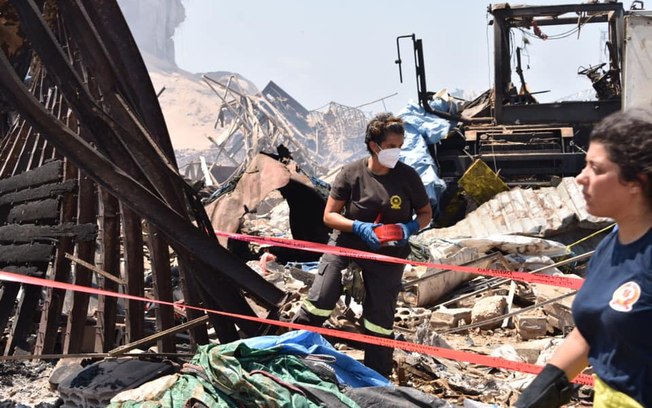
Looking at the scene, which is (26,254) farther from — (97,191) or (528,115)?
(528,115)

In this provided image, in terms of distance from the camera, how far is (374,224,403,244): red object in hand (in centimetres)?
429

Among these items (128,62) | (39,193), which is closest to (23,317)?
(39,193)

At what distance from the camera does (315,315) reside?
14.4ft

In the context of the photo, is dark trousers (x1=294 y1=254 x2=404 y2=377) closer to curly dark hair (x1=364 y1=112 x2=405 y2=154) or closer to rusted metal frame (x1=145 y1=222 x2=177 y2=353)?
curly dark hair (x1=364 y1=112 x2=405 y2=154)

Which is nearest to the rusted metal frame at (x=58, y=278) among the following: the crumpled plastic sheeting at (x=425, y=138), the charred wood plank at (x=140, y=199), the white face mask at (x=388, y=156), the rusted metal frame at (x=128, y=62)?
the rusted metal frame at (x=128, y=62)

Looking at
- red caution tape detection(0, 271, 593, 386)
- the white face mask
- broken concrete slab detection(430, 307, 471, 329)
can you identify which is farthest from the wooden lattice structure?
broken concrete slab detection(430, 307, 471, 329)

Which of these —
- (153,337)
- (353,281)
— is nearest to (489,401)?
(353,281)

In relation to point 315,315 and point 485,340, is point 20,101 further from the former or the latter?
point 485,340

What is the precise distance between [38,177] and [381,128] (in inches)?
80.6

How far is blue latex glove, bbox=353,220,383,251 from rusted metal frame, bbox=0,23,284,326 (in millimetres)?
525

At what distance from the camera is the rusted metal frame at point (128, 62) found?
425 centimetres

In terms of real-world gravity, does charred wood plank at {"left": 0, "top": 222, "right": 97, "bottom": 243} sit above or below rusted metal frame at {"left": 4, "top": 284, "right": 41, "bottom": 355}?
above

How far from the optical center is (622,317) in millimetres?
2025

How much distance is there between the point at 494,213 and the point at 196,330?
5.60m
